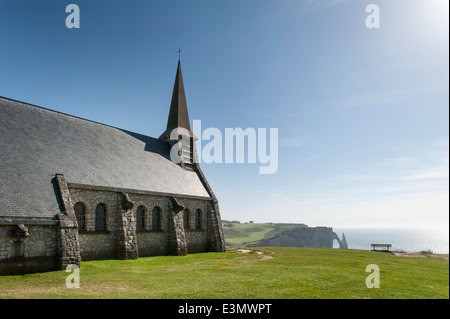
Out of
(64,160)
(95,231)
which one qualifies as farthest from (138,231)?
(64,160)

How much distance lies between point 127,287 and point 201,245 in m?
18.0

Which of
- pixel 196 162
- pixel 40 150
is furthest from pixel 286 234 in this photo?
pixel 40 150

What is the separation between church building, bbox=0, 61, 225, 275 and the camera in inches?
637

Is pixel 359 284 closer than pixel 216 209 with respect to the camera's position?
Yes

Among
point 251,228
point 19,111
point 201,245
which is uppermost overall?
point 19,111

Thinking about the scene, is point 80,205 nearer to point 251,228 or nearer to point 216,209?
point 216,209

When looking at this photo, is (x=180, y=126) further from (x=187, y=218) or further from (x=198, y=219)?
(x=187, y=218)

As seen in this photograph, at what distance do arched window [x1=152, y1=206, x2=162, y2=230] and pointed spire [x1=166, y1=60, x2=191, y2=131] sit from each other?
42.8 feet

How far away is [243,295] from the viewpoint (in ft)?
35.1

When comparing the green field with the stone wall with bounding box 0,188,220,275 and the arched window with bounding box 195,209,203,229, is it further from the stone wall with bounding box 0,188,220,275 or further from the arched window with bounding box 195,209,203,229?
the stone wall with bounding box 0,188,220,275

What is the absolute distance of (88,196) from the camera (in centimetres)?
2053

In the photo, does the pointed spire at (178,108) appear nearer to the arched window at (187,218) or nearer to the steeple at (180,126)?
the steeple at (180,126)

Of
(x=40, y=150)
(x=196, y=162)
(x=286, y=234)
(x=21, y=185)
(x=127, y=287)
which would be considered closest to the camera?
(x=127, y=287)

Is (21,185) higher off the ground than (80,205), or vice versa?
(21,185)
